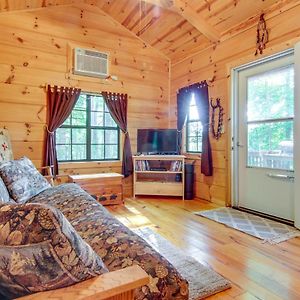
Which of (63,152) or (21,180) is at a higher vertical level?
(63,152)

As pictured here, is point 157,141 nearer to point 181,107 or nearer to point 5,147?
point 181,107

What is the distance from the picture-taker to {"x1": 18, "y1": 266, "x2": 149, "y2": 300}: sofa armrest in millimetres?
707

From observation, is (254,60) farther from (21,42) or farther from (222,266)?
(21,42)

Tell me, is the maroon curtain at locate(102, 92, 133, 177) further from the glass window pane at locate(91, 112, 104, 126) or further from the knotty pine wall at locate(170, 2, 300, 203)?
the knotty pine wall at locate(170, 2, 300, 203)

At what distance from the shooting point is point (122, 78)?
464cm

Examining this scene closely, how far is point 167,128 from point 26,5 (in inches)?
119

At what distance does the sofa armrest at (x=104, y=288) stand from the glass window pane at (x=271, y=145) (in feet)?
9.39

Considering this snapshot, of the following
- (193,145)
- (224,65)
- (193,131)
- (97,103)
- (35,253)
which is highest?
(224,65)

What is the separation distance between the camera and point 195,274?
1916mm

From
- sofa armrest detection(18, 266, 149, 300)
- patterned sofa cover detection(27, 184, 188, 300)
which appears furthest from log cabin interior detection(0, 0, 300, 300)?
sofa armrest detection(18, 266, 149, 300)

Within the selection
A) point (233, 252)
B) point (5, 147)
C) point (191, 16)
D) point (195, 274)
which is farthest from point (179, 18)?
point (195, 274)

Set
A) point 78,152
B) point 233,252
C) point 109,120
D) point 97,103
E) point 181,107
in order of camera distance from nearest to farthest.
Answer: point 233,252
point 78,152
point 97,103
point 109,120
point 181,107

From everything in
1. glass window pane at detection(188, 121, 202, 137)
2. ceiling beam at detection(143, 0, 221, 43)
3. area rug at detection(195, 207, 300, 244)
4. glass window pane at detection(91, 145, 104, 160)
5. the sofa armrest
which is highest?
ceiling beam at detection(143, 0, 221, 43)

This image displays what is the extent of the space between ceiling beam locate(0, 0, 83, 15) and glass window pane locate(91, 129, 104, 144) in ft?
6.67
